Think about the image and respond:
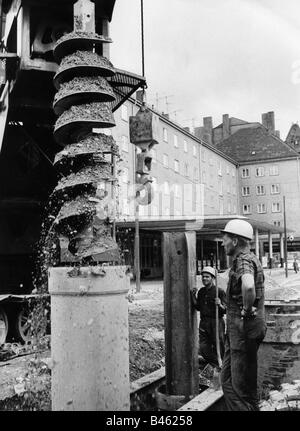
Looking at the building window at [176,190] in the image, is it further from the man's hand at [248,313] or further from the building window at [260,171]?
the man's hand at [248,313]

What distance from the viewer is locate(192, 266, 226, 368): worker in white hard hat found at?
6.63 meters

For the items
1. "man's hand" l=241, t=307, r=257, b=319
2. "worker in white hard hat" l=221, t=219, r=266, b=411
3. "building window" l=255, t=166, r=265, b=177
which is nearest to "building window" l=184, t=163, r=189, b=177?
"building window" l=255, t=166, r=265, b=177

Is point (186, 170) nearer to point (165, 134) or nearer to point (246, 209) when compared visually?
point (165, 134)

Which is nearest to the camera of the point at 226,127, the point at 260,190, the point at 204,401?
the point at 204,401

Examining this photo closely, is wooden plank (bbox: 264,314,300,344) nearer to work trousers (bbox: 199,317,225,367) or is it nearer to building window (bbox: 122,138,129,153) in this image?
work trousers (bbox: 199,317,225,367)

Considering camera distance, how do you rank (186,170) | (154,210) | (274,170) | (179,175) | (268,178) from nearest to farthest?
(154,210)
(179,175)
(186,170)
(274,170)
(268,178)

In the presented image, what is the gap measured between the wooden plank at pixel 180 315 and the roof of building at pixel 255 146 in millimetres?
56061

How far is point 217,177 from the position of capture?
53.9 meters

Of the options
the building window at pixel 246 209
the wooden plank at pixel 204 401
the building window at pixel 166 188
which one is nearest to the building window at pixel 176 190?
the building window at pixel 166 188

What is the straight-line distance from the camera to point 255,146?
63.9 m

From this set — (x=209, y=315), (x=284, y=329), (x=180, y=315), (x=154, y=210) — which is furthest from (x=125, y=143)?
(x=180, y=315)

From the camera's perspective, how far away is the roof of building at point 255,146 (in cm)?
6016

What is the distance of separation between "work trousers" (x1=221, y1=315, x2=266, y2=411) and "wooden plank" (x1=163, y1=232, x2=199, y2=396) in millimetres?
776

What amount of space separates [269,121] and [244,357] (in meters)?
67.6
